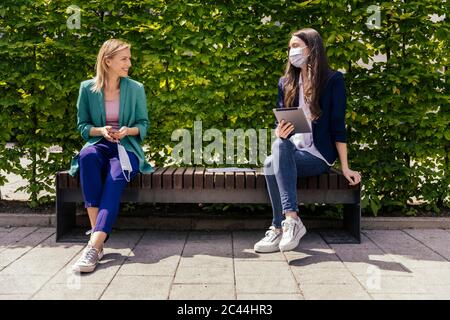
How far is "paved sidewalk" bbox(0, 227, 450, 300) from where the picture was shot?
3.41 metres

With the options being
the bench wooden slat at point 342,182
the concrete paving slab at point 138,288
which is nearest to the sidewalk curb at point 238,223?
the bench wooden slat at point 342,182

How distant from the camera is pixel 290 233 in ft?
13.6

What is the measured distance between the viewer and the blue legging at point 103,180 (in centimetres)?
413

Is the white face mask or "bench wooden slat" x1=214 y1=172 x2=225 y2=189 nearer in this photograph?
the white face mask

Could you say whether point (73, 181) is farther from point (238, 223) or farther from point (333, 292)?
point (333, 292)

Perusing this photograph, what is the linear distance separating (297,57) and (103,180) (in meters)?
1.96

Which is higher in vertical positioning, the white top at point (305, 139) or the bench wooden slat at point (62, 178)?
the white top at point (305, 139)

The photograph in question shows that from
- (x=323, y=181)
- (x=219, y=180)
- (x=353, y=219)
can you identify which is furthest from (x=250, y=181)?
(x=353, y=219)

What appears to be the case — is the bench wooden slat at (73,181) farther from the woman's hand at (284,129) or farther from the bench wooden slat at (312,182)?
the bench wooden slat at (312,182)

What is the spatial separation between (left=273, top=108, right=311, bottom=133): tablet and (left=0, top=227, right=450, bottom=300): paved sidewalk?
41.1 inches

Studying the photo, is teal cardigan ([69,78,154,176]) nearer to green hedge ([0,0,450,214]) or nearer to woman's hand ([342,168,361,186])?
green hedge ([0,0,450,214])

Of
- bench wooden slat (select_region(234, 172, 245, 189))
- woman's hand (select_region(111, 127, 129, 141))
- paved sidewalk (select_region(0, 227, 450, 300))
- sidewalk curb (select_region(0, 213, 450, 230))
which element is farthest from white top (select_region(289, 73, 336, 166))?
woman's hand (select_region(111, 127, 129, 141))

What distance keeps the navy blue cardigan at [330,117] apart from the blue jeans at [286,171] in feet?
0.47
